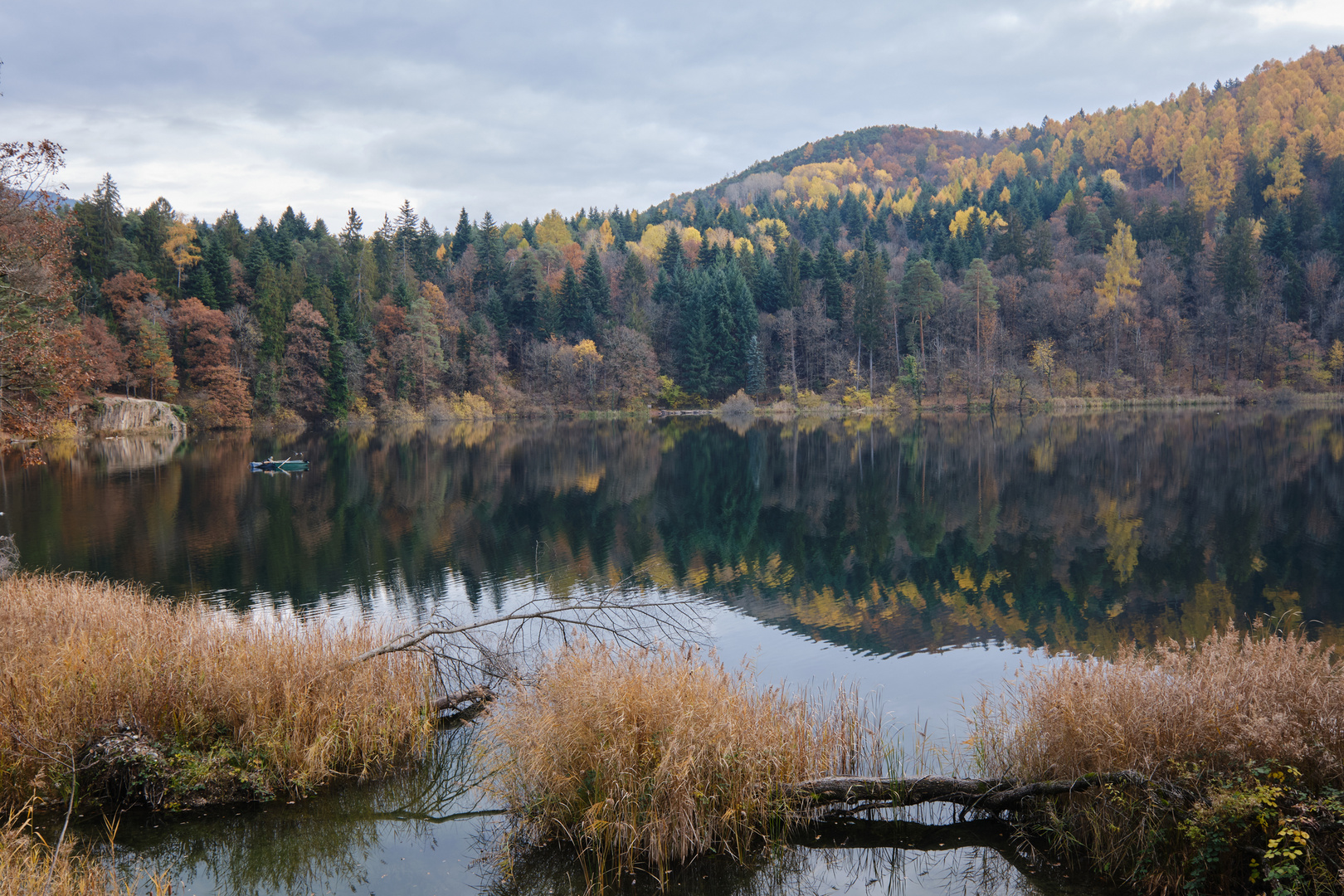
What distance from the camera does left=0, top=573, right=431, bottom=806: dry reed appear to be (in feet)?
25.6

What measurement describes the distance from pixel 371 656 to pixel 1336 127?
15769 cm

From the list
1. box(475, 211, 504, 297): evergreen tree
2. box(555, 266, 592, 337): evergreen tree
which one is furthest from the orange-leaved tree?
box(475, 211, 504, 297): evergreen tree

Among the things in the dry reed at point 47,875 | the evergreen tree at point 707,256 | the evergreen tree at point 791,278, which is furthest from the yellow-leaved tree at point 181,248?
the dry reed at point 47,875

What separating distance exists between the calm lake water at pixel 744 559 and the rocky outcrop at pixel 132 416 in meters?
12.2

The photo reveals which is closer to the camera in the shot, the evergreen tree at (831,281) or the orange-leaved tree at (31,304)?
the orange-leaved tree at (31,304)

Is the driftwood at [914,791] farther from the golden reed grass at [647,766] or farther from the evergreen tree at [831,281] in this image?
the evergreen tree at [831,281]

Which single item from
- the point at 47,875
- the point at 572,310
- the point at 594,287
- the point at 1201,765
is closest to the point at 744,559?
the point at 1201,765

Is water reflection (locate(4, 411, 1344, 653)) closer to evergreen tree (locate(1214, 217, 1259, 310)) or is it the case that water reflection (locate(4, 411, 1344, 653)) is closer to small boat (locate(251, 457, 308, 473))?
small boat (locate(251, 457, 308, 473))

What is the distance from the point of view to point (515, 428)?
74.8 m

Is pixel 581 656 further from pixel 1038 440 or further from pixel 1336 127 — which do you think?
pixel 1336 127

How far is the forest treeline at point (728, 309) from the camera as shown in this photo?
72625 millimetres

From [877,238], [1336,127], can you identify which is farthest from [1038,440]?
[1336,127]

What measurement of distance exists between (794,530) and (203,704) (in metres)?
20.3

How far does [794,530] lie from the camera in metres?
26.8
